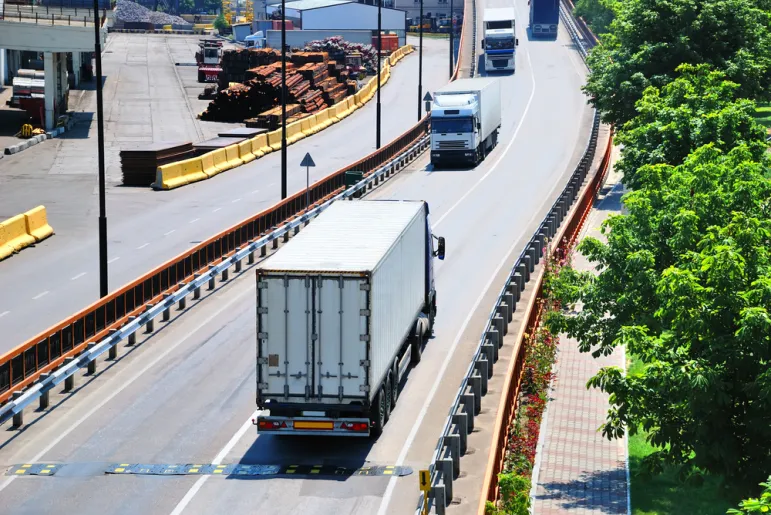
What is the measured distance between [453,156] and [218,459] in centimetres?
3958

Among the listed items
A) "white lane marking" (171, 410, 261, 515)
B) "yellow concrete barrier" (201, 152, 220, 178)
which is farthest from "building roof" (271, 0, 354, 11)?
"white lane marking" (171, 410, 261, 515)

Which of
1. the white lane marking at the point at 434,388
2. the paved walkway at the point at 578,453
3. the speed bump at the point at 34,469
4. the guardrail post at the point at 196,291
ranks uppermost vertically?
the guardrail post at the point at 196,291

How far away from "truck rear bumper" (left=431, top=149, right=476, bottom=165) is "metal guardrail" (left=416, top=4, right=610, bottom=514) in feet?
32.6

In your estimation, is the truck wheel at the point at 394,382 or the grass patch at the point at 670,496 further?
the truck wheel at the point at 394,382

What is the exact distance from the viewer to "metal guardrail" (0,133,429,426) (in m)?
24.2

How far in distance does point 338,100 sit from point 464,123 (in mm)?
27860

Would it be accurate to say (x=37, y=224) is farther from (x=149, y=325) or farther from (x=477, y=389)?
(x=477, y=389)

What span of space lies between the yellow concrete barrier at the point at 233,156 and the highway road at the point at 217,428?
68.5 feet

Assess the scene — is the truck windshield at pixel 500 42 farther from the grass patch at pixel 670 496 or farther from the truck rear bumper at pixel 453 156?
the grass patch at pixel 670 496

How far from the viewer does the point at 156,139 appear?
69.9 meters

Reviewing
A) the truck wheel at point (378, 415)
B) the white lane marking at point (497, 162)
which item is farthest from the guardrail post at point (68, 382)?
the white lane marking at point (497, 162)

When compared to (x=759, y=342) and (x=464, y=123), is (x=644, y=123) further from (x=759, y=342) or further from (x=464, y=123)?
(x=759, y=342)

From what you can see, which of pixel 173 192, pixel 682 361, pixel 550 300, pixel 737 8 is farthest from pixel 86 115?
pixel 682 361

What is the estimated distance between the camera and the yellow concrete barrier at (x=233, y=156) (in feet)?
200
